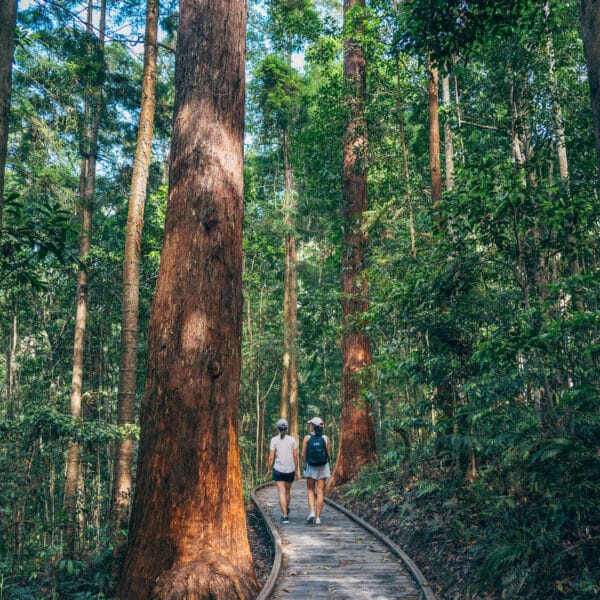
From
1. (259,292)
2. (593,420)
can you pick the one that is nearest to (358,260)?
(593,420)

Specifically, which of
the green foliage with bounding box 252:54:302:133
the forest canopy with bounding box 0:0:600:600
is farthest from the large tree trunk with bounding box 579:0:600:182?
the green foliage with bounding box 252:54:302:133

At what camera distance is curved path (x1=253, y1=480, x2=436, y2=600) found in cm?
588

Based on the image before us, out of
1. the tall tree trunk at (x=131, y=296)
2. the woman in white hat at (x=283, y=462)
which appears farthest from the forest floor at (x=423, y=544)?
the tall tree trunk at (x=131, y=296)

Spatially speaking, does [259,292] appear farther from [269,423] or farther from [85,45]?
[85,45]

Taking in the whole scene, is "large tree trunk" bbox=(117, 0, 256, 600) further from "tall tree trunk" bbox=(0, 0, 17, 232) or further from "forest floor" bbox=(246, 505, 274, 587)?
"tall tree trunk" bbox=(0, 0, 17, 232)

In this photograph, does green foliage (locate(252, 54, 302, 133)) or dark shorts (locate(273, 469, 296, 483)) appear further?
green foliage (locate(252, 54, 302, 133))

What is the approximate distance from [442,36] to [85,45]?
9174mm

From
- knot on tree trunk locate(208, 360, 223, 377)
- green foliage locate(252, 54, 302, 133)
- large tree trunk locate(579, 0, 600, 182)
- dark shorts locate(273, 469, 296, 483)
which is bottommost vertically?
dark shorts locate(273, 469, 296, 483)

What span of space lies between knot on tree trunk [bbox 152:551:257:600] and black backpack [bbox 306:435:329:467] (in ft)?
13.7

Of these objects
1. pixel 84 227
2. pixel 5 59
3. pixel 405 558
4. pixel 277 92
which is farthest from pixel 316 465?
pixel 277 92

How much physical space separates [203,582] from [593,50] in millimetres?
5766

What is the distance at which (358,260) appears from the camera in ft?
46.9

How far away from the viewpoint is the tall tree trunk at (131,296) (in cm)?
943

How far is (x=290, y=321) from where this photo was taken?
24.4m
